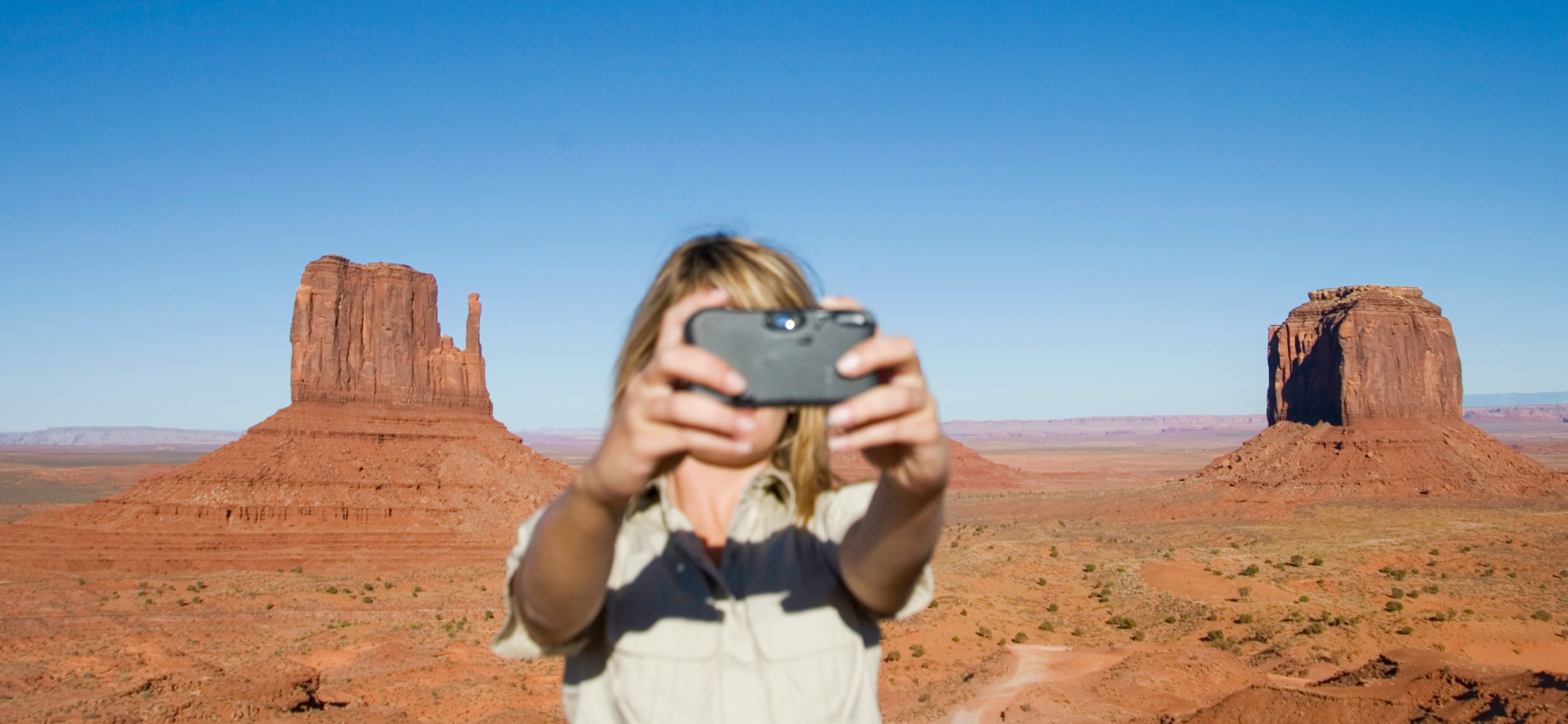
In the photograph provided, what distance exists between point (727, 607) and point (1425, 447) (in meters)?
67.5

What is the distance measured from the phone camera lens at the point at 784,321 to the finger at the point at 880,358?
0.09 metres

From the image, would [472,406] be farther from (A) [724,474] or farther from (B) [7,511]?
(A) [724,474]

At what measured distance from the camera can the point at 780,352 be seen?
58.4 inches

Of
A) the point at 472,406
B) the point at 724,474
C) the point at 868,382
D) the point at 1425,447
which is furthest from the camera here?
the point at 472,406

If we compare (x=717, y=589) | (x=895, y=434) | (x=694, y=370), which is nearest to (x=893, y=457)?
(x=895, y=434)

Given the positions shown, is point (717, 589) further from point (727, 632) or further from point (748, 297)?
point (748, 297)

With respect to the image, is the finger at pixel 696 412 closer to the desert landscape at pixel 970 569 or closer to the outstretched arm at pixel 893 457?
the outstretched arm at pixel 893 457

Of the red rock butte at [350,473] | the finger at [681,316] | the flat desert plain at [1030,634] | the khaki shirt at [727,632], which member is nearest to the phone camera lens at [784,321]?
the finger at [681,316]

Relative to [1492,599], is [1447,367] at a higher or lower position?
higher

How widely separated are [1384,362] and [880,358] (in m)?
71.8

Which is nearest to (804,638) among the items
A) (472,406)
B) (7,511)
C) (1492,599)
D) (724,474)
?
(724,474)

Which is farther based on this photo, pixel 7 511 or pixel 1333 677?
pixel 7 511

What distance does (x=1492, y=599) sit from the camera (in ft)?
73.7

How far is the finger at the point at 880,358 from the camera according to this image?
144 centimetres
